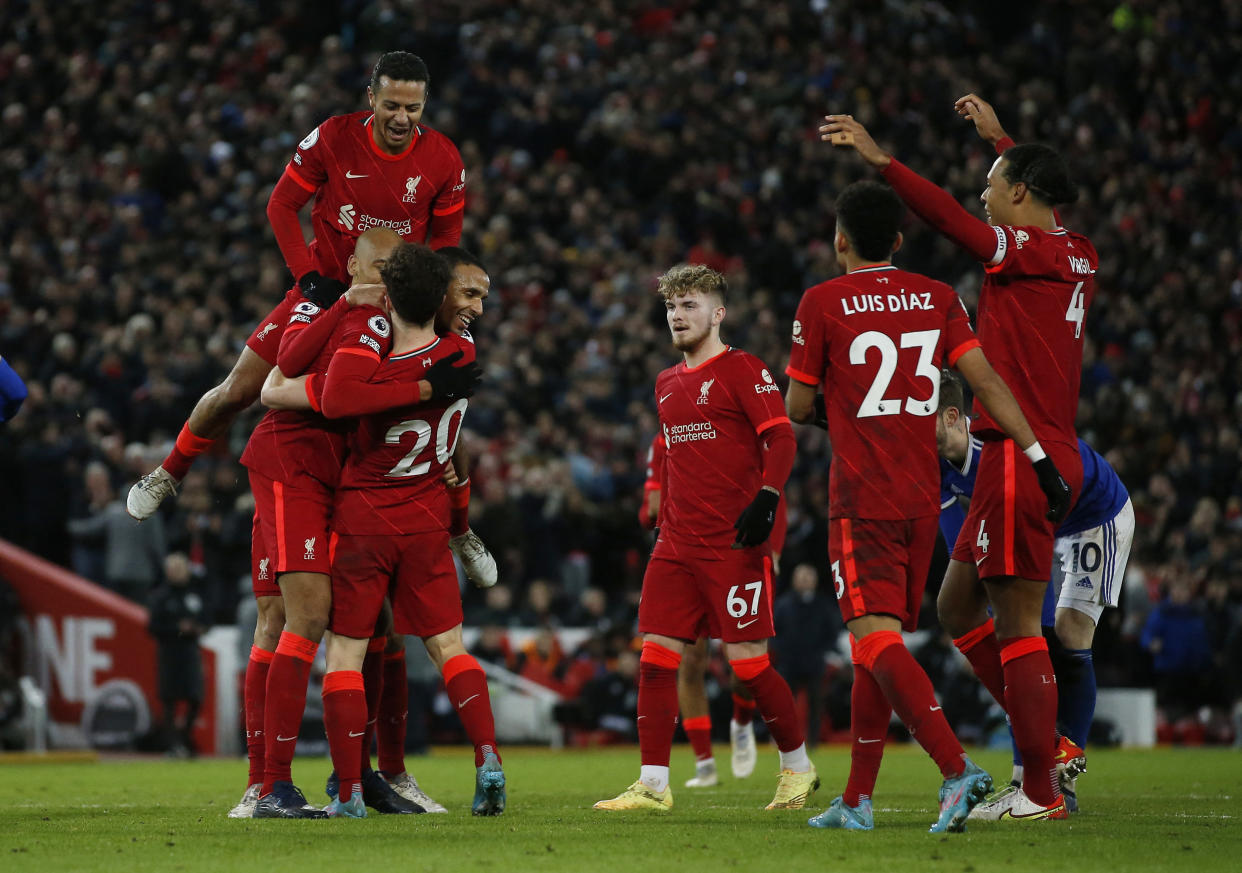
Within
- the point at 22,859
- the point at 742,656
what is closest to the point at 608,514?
the point at 742,656

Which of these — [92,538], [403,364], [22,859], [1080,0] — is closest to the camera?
[22,859]

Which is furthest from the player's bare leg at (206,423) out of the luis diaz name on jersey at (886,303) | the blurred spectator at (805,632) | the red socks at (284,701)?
the blurred spectator at (805,632)

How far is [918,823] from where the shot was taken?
22.8 feet

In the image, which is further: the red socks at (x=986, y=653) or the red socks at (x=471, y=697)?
the red socks at (x=986, y=653)

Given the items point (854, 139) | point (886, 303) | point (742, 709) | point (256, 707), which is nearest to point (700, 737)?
point (742, 709)

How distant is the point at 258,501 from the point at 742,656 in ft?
8.25

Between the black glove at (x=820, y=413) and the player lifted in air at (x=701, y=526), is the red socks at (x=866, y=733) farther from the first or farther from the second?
the player lifted in air at (x=701, y=526)

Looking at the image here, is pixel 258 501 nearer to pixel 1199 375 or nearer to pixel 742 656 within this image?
pixel 742 656

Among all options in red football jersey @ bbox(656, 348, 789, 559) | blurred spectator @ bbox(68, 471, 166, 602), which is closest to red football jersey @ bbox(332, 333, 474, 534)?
red football jersey @ bbox(656, 348, 789, 559)

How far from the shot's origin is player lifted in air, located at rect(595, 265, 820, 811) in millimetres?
7832

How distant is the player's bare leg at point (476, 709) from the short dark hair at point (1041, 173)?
3.26m

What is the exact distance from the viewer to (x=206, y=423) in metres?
8.14

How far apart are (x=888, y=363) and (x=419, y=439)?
2117 mm

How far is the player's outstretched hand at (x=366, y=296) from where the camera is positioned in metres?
7.32
